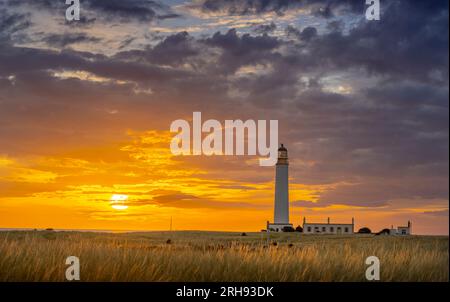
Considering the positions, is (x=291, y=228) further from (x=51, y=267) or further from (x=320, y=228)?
(x=51, y=267)

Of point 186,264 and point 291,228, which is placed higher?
point 291,228

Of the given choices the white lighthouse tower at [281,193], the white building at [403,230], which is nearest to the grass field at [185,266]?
the white lighthouse tower at [281,193]

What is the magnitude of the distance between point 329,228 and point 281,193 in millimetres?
7146

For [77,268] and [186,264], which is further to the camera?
[186,264]

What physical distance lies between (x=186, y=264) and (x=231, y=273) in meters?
1.33

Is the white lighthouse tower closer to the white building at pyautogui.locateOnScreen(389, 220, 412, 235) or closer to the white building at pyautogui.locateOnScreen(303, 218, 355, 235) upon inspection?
the white building at pyautogui.locateOnScreen(303, 218, 355, 235)

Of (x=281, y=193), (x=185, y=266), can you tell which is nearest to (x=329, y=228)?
(x=281, y=193)

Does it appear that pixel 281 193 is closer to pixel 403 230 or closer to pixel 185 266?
pixel 403 230

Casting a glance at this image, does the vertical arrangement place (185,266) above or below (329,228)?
below

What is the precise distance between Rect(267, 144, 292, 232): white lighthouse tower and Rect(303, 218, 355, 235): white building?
86.4 inches

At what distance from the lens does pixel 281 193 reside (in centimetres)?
6500

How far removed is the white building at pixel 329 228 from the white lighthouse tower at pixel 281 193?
2.19m
